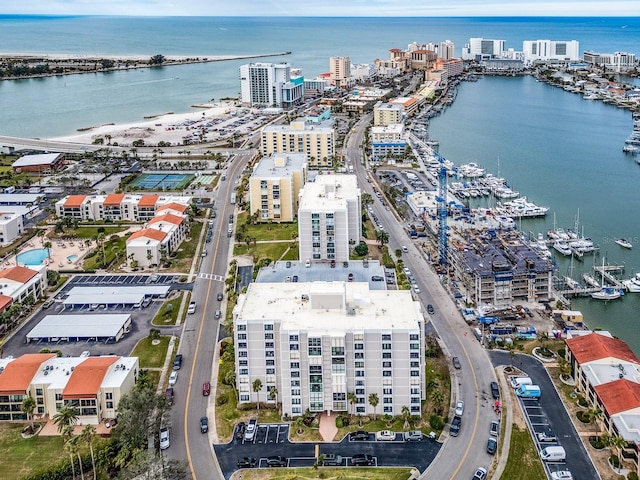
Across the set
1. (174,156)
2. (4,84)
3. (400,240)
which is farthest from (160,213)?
(4,84)

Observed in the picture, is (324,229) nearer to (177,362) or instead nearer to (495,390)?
(177,362)

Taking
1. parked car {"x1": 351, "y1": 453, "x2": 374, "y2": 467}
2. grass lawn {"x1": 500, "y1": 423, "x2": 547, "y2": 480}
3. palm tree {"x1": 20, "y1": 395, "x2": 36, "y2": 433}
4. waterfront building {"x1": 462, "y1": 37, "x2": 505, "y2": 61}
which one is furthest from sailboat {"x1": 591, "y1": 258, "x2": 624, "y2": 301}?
waterfront building {"x1": 462, "y1": 37, "x2": 505, "y2": 61}

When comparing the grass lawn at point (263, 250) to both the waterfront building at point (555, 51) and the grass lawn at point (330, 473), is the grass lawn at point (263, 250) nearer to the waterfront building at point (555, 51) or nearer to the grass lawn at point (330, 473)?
the grass lawn at point (330, 473)

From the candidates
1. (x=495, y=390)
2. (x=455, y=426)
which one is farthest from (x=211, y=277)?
(x=455, y=426)

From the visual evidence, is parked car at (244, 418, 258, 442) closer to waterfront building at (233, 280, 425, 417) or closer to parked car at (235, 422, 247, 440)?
parked car at (235, 422, 247, 440)

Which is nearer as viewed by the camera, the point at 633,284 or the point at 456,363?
the point at 456,363

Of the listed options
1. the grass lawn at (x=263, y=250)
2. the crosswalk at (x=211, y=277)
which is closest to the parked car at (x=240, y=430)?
the crosswalk at (x=211, y=277)

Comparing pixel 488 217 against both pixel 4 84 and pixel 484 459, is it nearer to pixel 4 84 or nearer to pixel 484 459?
pixel 484 459
